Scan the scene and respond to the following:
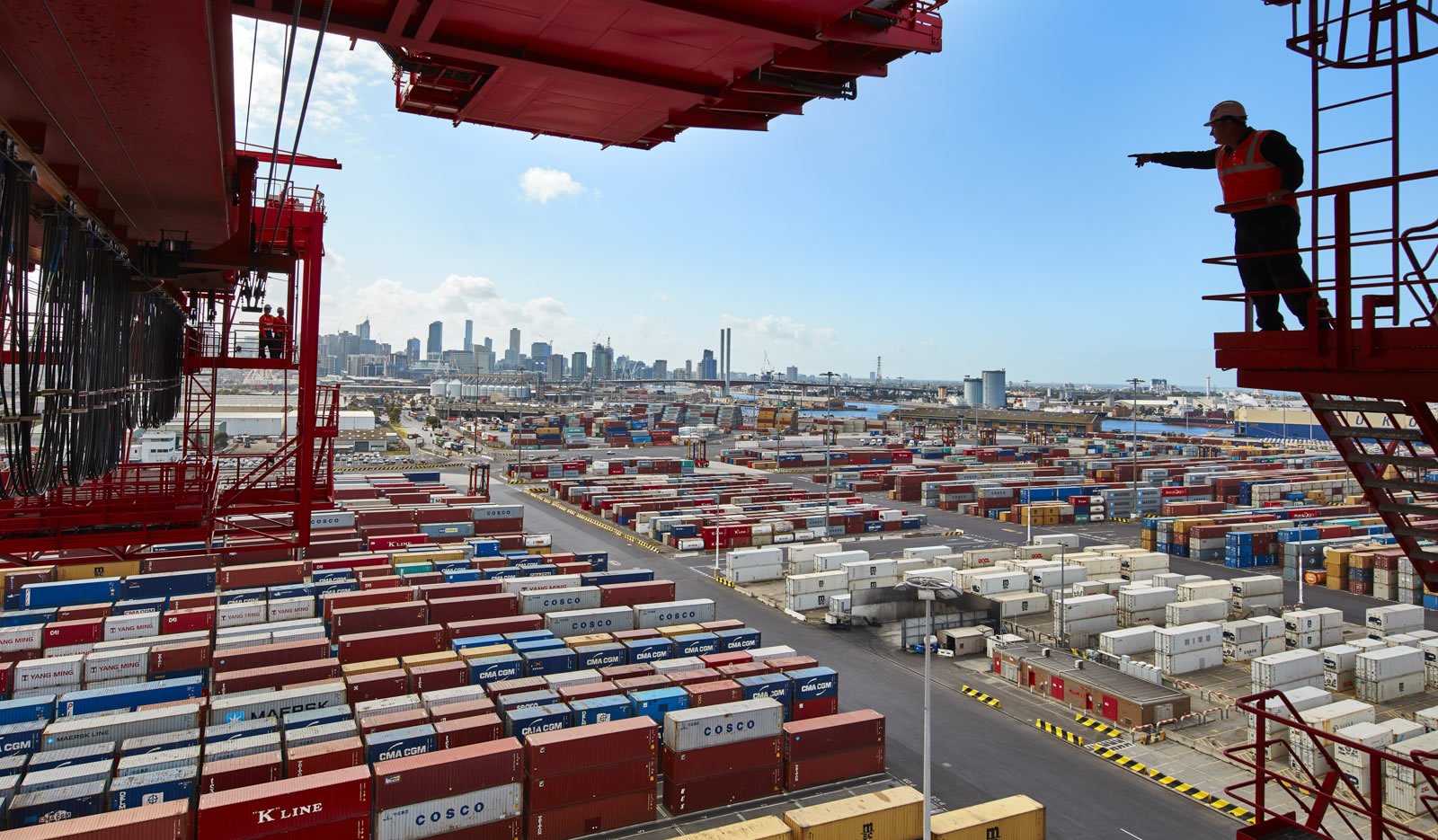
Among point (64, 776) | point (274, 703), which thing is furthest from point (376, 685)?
point (64, 776)

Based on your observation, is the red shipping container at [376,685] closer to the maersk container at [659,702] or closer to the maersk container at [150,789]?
the maersk container at [150,789]

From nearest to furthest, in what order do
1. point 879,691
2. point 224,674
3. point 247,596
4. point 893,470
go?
point 224,674 < point 879,691 < point 247,596 < point 893,470

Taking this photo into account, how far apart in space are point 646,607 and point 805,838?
12981mm

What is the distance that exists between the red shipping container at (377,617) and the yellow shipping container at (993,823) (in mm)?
16590

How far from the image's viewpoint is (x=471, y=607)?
25.9 m

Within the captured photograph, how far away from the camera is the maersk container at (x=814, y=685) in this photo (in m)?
20.0

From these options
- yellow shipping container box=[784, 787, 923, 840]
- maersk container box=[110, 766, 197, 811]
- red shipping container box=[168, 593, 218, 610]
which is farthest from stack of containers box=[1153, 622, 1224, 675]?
red shipping container box=[168, 593, 218, 610]

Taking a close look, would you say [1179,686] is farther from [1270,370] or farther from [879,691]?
[1270,370]

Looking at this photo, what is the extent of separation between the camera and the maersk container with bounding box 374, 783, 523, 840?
14.5 metres

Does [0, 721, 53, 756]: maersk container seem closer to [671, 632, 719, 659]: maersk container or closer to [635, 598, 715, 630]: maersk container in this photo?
[671, 632, 719, 659]: maersk container

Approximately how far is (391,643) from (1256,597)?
112 feet

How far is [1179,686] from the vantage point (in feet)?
83.4

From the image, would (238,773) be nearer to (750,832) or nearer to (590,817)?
(590,817)

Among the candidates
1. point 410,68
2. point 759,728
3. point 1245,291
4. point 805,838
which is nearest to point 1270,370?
point 1245,291
